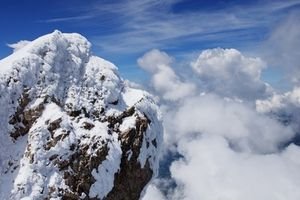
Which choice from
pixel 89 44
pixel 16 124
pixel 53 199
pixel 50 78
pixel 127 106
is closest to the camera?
pixel 53 199

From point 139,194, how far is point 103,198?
6.06 metres

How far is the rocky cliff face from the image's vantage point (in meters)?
38.0

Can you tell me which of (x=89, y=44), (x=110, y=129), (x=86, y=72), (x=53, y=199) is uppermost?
(x=89, y=44)

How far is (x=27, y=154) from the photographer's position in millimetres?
38250

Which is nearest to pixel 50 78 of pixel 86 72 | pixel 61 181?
pixel 86 72

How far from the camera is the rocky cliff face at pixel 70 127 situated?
38.0 meters

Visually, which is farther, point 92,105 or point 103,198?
point 92,105

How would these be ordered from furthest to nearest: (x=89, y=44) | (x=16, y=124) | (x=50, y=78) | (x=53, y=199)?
(x=89, y=44)
(x=50, y=78)
(x=16, y=124)
(x=53, y=199)

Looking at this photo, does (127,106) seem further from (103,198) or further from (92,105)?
(103,198)

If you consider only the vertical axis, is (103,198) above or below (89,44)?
below

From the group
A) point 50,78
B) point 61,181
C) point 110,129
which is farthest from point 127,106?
point 61,181

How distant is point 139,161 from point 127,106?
555 centimetres

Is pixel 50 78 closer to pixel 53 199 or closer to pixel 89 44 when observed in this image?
pixel 89 44

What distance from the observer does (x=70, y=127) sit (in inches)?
1560
